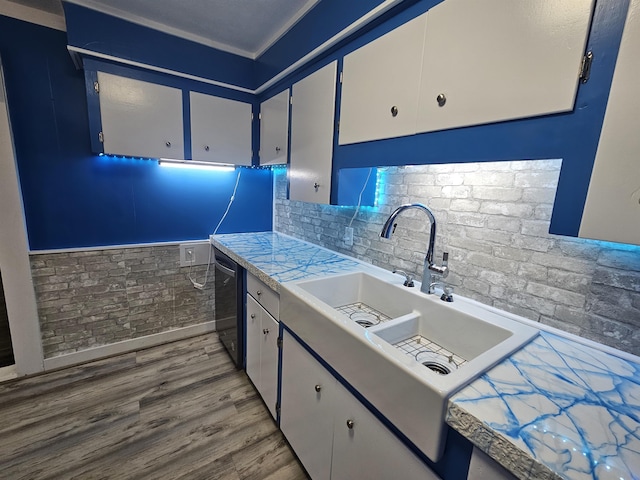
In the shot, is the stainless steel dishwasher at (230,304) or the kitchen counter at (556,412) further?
the stainless steel dishwasher at (230,304)

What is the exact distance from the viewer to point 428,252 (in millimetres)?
1227

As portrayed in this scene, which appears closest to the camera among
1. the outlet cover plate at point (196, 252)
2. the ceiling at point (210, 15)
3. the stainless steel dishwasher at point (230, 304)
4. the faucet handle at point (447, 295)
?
the faucet handle at point (447, 295)

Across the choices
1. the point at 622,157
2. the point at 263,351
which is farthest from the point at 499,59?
the point at 263,351

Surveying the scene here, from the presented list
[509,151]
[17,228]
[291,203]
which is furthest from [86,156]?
[509,151]

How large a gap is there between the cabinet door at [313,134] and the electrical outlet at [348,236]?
343mm

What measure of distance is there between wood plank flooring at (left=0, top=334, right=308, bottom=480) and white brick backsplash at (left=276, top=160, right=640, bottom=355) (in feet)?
4.36

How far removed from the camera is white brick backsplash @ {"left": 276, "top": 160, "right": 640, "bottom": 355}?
2.90 ft

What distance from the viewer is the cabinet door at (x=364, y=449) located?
31.1 inches

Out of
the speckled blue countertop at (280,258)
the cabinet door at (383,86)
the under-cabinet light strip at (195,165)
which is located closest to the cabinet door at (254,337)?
the speckled blue countertop at (280,258)

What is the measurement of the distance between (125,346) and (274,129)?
7.23ft

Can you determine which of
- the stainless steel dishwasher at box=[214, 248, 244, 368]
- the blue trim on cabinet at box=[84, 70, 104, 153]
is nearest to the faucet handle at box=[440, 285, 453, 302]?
the stainless steel dishwasher at box=[214, 248, 244, 368]

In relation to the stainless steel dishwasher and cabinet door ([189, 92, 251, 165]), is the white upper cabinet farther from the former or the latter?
cabinet door ([189, 92, 251, 165])

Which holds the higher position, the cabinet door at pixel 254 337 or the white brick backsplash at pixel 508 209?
the white brick backsplash at pixel 508 209

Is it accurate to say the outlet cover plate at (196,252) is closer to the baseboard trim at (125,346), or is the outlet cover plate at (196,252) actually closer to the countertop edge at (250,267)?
the countertop edge at (250,267)
